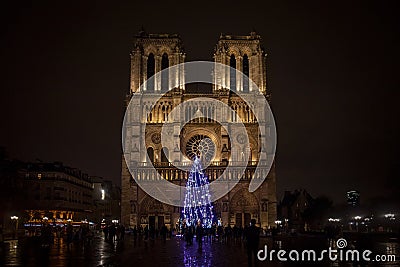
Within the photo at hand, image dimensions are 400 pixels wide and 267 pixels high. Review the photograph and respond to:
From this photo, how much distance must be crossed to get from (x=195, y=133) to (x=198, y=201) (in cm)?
1708

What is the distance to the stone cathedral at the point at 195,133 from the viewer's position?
6800 cm

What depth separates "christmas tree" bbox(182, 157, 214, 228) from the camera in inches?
2183

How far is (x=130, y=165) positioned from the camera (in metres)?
68.6

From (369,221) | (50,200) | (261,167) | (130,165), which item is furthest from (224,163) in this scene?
(369,221)

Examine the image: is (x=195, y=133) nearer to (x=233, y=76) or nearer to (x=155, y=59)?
(x=233, y=76)

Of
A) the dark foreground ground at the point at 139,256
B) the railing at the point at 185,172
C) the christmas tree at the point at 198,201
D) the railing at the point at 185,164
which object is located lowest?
the dark foreground ground at the point at 139,256

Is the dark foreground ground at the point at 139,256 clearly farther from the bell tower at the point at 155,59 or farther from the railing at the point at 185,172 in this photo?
the bell tower at the point at 155,59

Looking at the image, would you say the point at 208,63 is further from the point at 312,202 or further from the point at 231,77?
the point at 312,202

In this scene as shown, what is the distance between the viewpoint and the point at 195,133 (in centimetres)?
7200

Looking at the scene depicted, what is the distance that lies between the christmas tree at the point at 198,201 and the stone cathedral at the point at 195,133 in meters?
10.1

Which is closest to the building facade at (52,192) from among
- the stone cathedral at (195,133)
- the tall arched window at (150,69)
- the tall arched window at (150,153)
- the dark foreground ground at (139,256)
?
the stone cathedral at (195,133)

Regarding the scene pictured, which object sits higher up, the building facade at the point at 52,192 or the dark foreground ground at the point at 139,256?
the building facade at the point at 52,192

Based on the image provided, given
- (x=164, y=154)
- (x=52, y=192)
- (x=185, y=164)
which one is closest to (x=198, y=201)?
(x=185, y=164)

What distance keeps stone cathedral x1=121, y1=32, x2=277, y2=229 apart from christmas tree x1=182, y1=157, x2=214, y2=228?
1013cm
